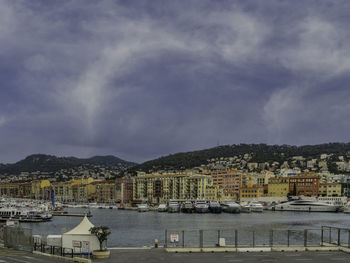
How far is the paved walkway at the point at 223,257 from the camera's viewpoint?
27797mm

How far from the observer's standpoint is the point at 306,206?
184 m

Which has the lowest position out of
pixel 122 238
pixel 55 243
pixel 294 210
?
pixel 294 210

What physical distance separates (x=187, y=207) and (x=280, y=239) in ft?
370

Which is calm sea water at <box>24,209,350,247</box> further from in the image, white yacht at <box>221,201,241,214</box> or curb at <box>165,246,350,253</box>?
white yacht at <box>221,201,241,214</box>

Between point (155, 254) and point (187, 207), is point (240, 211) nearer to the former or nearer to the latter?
point (187, 207)

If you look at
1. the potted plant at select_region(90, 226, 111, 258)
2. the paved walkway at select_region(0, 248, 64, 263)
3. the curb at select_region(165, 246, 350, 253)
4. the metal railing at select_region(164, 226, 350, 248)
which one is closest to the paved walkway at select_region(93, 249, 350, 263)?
the potted plant at select_region(90, 226, 111, 258)

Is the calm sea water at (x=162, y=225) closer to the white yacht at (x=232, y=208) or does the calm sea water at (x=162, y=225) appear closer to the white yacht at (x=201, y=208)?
the white yacht at (x=232, y=208)

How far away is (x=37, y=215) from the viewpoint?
395 feet

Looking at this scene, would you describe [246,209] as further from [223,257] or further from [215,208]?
[223,257]

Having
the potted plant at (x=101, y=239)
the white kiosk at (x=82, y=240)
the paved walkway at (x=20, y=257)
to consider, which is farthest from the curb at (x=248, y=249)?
the paved walkway at (x=20, y=257)

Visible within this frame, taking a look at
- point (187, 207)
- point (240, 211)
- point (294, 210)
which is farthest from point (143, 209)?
point (294, 210)

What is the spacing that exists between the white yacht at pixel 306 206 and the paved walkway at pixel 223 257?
156m

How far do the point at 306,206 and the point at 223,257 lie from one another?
162m

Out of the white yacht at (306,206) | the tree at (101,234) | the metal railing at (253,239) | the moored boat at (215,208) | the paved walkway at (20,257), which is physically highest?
the tree at (101,234)
